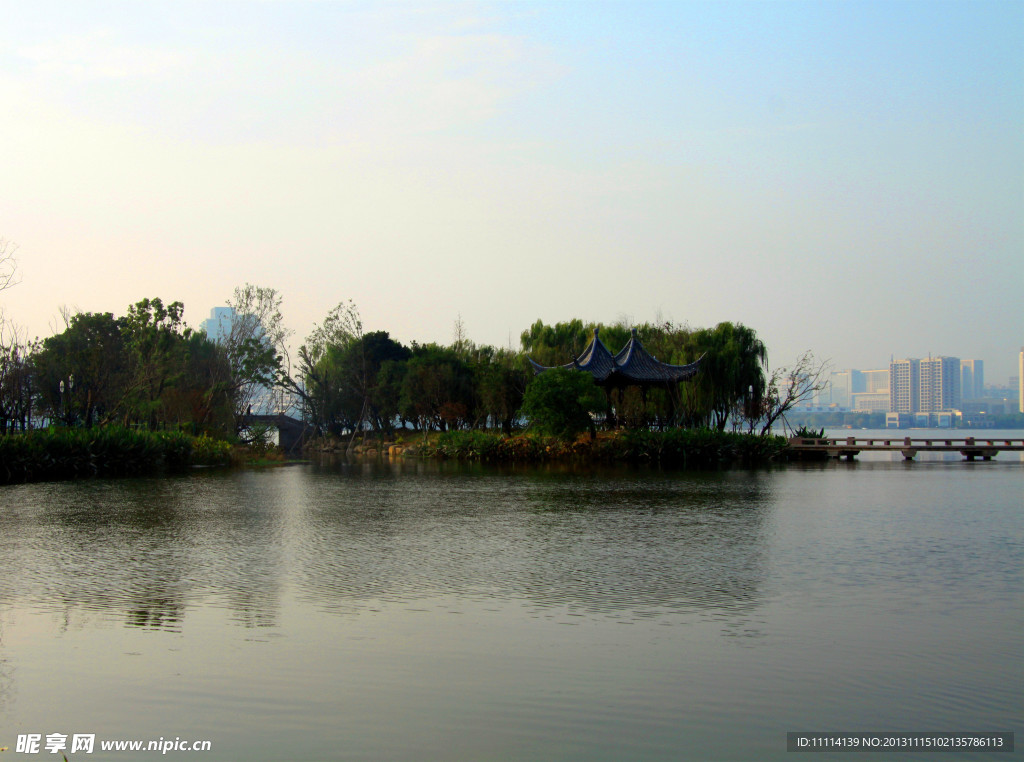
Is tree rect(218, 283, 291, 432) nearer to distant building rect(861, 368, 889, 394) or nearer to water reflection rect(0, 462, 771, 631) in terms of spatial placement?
water reflection rect(0, 462, 771, 631)

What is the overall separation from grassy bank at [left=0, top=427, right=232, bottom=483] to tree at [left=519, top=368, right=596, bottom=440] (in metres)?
11.1

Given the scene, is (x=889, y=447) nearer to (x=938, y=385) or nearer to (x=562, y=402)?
(x=562, y=402)

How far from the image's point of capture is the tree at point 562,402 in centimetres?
3009

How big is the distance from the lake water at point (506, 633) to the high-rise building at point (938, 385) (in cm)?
8001

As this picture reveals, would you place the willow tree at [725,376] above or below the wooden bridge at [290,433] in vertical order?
above

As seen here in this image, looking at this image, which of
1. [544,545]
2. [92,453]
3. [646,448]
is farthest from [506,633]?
[646,448]

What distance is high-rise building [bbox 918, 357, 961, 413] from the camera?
84.8m

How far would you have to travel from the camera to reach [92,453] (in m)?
22.6

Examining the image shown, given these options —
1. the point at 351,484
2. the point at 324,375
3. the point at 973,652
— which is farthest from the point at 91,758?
the point at 324,375

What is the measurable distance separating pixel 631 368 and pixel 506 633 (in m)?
27.2

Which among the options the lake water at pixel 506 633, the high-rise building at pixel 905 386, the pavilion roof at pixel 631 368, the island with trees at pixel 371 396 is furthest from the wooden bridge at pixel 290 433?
Answer: the high-rise building at pixel 905 386

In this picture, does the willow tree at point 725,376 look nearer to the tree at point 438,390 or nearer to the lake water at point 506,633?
the tree at point 438,390

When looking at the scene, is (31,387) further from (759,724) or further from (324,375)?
(759,724)

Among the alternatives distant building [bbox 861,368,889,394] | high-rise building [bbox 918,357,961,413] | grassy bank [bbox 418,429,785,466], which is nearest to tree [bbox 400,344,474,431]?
grassy bank [bbox 418,429,785,466]
